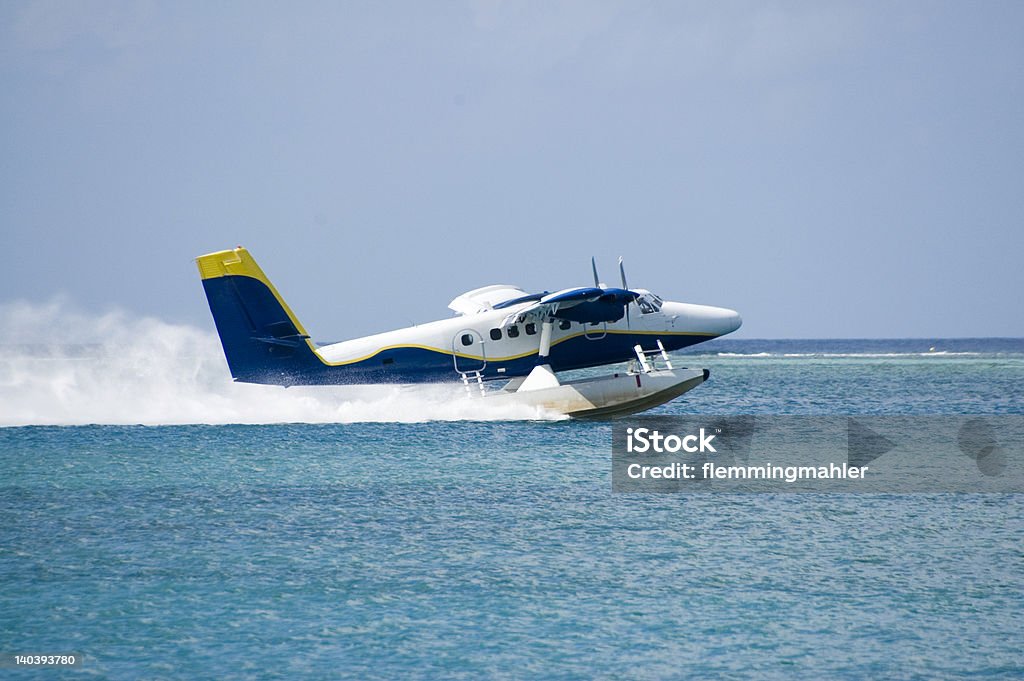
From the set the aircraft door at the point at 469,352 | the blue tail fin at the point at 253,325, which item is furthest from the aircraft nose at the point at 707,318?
the blue tail fin at the point at 253,325

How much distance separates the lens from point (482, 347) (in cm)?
2623

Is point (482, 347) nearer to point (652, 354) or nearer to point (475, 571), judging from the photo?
point (652, 354)

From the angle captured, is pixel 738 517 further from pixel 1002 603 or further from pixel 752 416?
pixel 752 416

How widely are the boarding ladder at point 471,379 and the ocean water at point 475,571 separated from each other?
304 centimetres

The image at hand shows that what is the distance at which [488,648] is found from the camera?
1005 cm

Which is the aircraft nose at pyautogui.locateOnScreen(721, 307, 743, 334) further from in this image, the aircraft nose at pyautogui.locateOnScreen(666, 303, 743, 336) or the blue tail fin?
the blue tail fin

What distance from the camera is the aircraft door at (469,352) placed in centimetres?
2612

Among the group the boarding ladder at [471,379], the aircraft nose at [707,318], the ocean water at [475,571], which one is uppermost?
the aircraft nose at [707,318]

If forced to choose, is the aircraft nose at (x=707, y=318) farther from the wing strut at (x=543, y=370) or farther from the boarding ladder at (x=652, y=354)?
the wing strut at (x=543, y=370)

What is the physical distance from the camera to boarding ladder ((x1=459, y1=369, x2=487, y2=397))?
2638 centimetres

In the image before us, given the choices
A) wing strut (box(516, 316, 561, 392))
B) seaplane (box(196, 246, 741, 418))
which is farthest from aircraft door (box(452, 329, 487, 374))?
wing strut (box(516, 316, 561, 392))

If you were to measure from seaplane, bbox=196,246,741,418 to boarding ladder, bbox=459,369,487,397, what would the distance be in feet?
0.09

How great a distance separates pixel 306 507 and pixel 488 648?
298 inches

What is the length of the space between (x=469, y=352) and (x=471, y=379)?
2.61 ft
